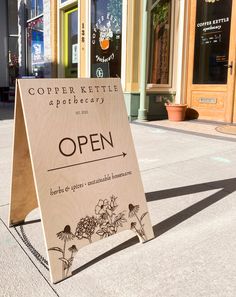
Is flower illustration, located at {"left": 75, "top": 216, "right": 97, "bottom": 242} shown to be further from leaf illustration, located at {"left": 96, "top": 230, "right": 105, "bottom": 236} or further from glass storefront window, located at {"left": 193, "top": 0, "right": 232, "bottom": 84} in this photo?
glass storefront window, located at {"left": 193, "top": 0, "right": 232, "bottom": 84}

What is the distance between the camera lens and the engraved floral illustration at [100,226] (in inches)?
77.6

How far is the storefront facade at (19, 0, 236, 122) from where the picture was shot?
664 centimetres

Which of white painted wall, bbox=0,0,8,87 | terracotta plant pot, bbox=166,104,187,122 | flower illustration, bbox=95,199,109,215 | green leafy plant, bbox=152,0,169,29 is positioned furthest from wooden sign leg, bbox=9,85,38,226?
white painted wall, bbox=0,0,8,87

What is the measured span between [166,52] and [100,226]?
229 inches

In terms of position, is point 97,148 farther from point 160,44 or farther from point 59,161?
point 160,44

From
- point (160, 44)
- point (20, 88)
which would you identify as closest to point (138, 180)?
point (20, 88)

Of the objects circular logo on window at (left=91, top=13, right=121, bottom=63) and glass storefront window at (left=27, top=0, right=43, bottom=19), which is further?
glass storefront window at (left=27, top=0, right=43, bottom=19)

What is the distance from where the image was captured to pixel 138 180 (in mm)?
2381

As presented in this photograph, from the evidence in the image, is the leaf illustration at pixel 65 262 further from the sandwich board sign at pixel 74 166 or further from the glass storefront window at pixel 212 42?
the glass storefront window at pixel 212 42

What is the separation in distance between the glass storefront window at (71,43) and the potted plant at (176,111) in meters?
3.56

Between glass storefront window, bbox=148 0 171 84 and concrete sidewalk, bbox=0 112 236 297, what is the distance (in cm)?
416

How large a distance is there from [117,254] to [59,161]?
65 centimetres

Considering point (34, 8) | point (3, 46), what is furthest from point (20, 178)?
point (3, 46)

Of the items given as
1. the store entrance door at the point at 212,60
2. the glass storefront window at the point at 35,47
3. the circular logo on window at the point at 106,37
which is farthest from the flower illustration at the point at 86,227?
the glass storefront window at the point at 35,47
